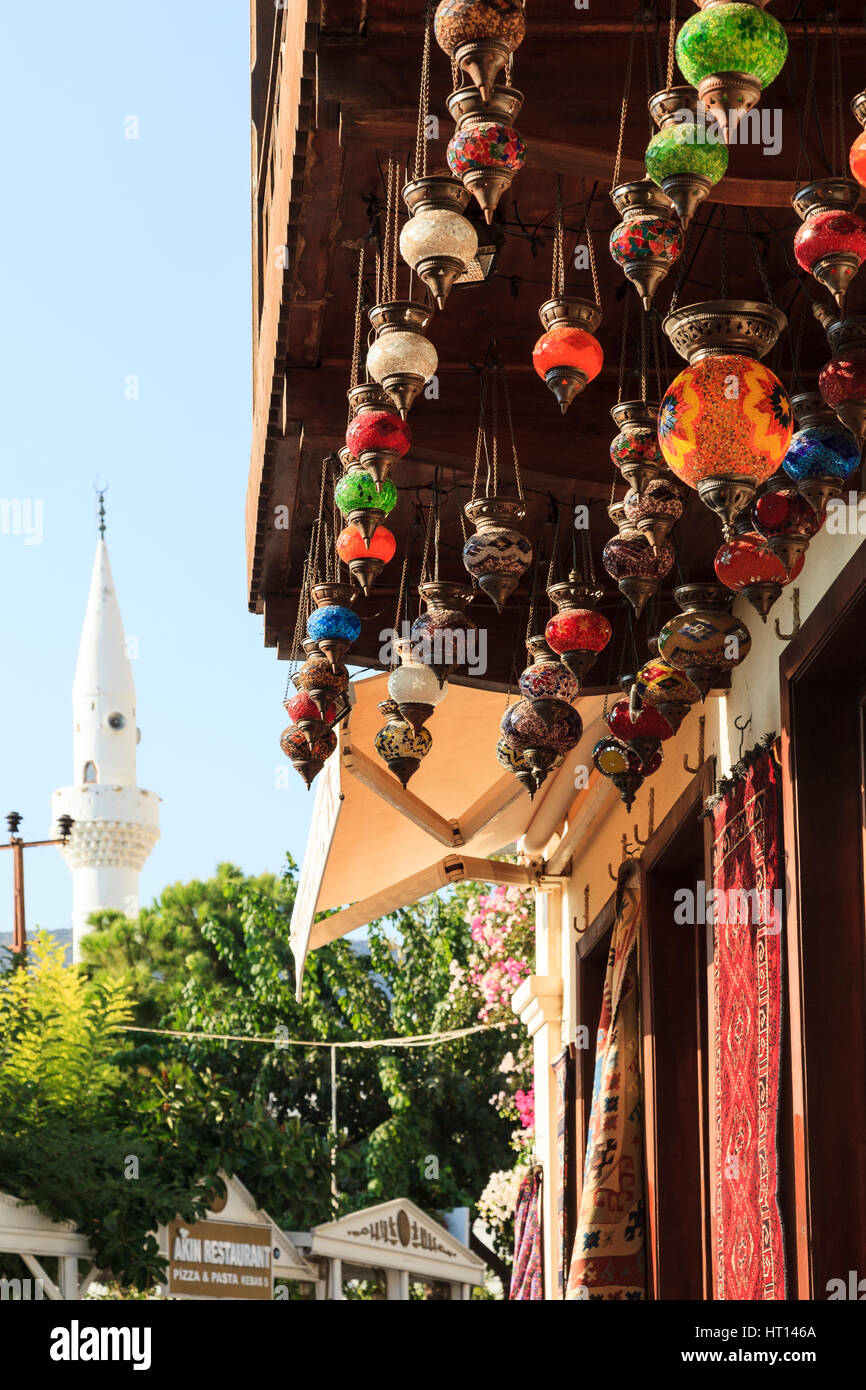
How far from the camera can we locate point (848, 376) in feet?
8.77

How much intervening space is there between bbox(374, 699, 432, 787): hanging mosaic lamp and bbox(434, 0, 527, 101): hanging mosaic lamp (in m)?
2.47

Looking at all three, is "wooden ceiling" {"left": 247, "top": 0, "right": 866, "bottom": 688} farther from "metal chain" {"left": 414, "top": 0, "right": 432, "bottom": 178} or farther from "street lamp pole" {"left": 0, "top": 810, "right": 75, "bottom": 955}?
"street lamp pole" {"left": 0, "top": 810, "right": 75, "bottom": 955}

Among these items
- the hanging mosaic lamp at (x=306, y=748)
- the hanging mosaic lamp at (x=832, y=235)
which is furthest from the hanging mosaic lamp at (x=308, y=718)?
the hanging mosaic lamp at (x=832, y=235)

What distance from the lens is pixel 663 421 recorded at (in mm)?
2447

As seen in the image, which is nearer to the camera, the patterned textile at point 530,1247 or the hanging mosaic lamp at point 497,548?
the hanging mosaic lamp at point 497,548

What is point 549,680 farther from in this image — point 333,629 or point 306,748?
point 306,748

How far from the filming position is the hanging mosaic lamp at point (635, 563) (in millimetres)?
3342

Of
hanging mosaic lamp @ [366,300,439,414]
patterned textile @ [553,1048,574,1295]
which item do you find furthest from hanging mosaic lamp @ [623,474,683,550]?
patterned textile @ [553,1048,574,1295]

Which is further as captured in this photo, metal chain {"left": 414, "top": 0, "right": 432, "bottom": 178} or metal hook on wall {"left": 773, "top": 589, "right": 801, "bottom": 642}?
metal hook on wall {"left": 773, "top": 589, "right": 801, "bottom": 642}

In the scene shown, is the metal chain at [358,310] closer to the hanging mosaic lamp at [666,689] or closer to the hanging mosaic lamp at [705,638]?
the hanging mosaic lamp at [705,638]

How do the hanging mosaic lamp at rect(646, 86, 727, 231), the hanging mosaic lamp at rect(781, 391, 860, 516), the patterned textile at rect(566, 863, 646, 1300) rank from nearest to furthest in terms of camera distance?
the hanging mosaic lamp at rect(646, 86, 727, 231) < the hanging mosaic lamp at rect(781, 391, 860, 516) < the patterned textile at rect(566, 863, 646, 1300)

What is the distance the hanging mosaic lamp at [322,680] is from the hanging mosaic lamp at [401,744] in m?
0.24

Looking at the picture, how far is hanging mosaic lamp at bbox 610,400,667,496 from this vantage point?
10.3 ft

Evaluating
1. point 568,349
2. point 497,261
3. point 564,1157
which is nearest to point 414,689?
point 497,261
